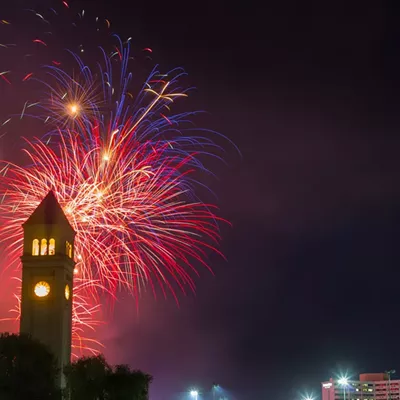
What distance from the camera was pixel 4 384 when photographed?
190 ft

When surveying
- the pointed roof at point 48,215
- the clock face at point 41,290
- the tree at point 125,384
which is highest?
the pointed roof at point 48,215

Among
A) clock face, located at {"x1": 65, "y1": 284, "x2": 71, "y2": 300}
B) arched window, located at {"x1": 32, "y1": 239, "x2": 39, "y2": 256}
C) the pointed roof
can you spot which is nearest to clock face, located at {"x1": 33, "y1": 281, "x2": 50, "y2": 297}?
clock face, located at {"x1": 65, "y1": 284, "x2": 71, "y2": 300}

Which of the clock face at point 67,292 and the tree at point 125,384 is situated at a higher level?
the clock face at point 67,292

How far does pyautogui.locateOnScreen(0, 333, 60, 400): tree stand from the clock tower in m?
11.6

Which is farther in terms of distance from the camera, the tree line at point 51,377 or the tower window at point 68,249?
the tower window at point 68,249

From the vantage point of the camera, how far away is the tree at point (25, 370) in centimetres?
5828

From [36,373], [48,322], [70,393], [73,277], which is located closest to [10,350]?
[36,373]

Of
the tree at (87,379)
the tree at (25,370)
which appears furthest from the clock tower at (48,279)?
the tree at (25,370)

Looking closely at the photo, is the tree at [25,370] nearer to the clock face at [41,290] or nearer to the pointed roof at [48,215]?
the clock face at [41,290]

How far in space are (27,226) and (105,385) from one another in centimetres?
2055

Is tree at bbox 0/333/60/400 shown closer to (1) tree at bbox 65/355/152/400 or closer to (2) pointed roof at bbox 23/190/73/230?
(1) tree at bbox 65/355/152/400

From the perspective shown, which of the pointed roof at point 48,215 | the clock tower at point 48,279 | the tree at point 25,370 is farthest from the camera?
the pointed roof at point 48,215

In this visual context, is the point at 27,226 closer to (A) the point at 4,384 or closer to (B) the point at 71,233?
(B) the point at 71,233

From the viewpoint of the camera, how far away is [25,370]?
195 ft
